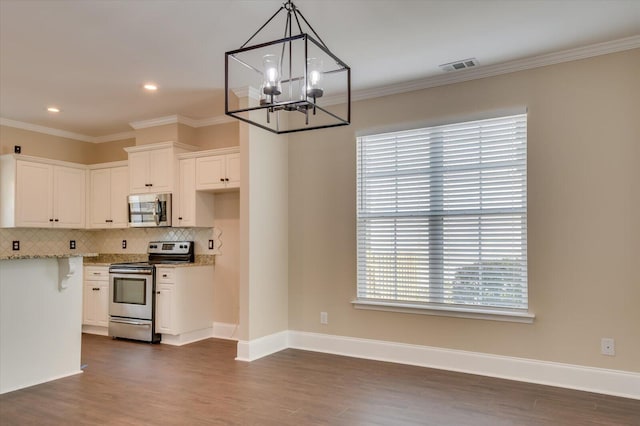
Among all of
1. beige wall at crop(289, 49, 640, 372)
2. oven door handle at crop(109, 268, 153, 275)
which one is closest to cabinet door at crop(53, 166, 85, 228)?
oven door handle at crop(109, 268, 153, 275)

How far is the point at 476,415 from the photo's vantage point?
3156mm

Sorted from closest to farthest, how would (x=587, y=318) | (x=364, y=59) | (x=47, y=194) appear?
(x=587, y=318), (x=364, y=59), (x=47, y=194)

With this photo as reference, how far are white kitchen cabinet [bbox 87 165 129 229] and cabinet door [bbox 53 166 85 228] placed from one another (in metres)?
0.13

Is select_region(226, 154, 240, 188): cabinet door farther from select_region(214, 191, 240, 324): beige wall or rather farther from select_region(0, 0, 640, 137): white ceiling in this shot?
select_region(0, 0, 640, 137): white ceiling

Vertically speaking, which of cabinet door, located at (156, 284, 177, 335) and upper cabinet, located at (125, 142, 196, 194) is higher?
upper cabinet, located at (125, 142, 196, 194)

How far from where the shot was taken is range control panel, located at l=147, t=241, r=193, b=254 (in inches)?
231

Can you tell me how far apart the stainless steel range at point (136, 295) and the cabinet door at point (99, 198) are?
3.13 feet

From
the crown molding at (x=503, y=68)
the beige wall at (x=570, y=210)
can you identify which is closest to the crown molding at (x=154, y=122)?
the crown molding at (x=503, y=68)

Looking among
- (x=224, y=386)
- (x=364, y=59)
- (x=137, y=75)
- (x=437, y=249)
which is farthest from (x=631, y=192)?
(x=137, y=75)

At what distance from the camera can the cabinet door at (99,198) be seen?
6375 mm

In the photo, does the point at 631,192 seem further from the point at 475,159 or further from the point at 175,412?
the point at 175,412

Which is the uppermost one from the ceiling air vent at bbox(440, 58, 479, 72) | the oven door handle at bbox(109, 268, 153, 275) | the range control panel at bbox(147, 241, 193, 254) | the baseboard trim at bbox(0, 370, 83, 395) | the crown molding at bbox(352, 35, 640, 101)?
the ceiling air vent at bbox(440, 58, 479, 72)

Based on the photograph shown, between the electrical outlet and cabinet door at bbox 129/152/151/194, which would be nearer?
the electrical outlet

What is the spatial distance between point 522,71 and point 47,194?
584 centimetres
